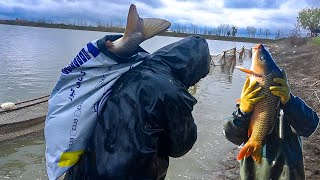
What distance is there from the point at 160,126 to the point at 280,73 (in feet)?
4.48

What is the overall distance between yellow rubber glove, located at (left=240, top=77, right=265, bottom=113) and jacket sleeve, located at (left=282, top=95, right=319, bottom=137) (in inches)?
10.9

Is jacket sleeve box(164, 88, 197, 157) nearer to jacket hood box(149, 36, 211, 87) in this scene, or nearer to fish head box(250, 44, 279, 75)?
jacket hood box(149, 36, 211, 87)

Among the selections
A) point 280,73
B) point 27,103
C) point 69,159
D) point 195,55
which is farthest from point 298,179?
point 27,103

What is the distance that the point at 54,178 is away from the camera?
6.86ft

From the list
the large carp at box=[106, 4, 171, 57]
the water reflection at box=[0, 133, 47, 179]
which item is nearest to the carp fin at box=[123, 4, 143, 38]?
the large carp at box=[106, 4, 171, 57]

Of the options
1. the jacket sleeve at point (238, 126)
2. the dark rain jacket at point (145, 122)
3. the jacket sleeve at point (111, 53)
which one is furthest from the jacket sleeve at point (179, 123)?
the jacket sleeve at point (238, 126)

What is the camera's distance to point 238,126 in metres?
3.18

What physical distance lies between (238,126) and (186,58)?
1.28 meters

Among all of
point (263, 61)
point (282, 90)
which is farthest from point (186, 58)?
point (282, 90)

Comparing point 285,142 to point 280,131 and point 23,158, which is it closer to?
point 280,131

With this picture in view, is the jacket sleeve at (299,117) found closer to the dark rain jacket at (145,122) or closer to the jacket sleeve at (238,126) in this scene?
the jacket sleeve at (238,126)

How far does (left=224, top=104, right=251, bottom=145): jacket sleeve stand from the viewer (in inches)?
122

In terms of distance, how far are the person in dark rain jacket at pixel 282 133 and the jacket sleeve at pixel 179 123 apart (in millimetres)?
992

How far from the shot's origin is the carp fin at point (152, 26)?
7.55ft
